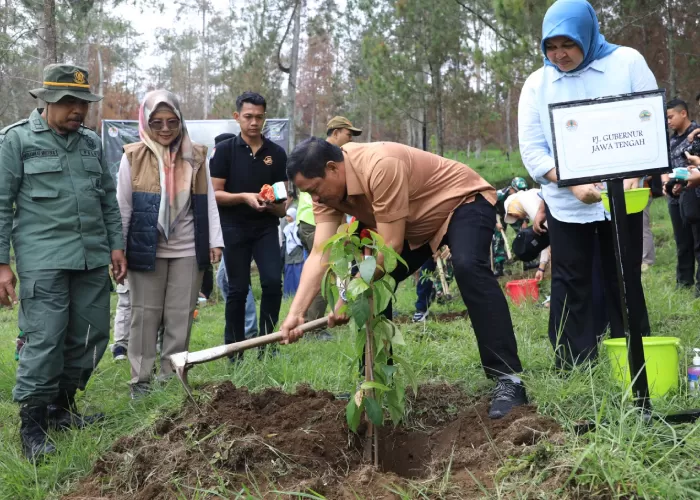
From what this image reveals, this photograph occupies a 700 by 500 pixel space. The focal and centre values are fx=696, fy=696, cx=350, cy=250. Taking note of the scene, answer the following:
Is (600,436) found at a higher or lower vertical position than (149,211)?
lower

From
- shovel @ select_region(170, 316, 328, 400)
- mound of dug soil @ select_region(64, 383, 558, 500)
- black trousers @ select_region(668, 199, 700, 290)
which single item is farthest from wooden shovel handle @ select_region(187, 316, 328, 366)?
black trousers @ select_region(668, 199, 700, 290)

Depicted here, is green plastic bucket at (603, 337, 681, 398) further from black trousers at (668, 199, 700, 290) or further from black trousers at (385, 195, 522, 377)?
black trousers at (668, 199, 700, 290)

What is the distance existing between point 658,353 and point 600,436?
2.74 feet

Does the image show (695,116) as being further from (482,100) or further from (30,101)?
(30,101)

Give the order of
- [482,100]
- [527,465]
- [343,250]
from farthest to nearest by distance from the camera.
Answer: [482,100]
[343,250]
[527,465]

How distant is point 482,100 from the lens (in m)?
16.0

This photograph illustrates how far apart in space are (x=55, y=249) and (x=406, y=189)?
1.81 m

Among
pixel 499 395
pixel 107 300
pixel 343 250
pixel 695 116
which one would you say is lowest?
pixel 499 395

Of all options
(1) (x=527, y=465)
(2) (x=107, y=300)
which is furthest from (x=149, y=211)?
(1) (x=527, y=465)

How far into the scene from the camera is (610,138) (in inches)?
102

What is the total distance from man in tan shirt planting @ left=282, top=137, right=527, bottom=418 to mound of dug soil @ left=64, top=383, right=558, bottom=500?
0.30 m

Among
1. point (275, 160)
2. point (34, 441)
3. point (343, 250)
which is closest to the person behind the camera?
point (343, 250)

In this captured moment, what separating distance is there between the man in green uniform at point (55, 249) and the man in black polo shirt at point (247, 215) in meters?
1.09

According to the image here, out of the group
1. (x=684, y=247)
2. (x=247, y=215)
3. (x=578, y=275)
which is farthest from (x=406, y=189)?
(x=684, y=247)
